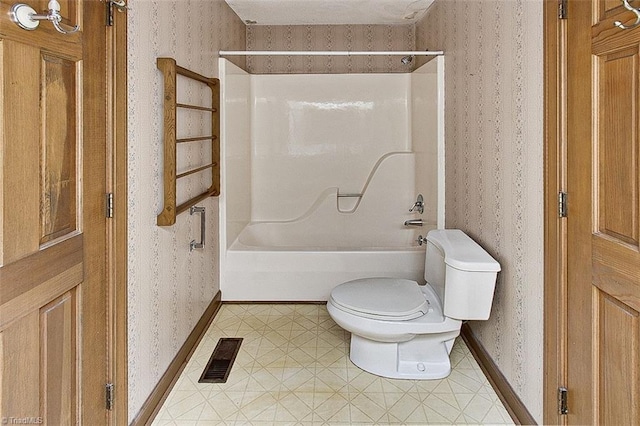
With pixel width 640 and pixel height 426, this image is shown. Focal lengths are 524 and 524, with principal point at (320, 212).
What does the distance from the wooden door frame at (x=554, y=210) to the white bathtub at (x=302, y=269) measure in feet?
5.72

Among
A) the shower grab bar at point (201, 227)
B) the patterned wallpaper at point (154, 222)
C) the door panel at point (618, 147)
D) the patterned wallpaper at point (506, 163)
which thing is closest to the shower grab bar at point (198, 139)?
the patterned wallpaper at point (154, 222)

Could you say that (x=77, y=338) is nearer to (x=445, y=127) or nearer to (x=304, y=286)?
(x=304, y=286)

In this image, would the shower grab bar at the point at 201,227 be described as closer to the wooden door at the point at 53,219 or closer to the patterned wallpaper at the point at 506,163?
the wooden door at the point at 53,219

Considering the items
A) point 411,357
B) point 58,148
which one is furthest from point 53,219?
point 411,357

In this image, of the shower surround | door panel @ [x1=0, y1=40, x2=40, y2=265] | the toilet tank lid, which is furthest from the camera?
the shower surround

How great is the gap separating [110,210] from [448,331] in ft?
5.31

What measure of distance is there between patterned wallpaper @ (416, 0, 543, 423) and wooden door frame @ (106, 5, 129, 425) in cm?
145

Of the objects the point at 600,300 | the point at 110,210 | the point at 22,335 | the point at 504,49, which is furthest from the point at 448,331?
the point at 22,335

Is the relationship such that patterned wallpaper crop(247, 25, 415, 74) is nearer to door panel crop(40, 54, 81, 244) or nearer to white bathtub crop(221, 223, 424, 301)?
white bathtub crop(221, 223, 424, 301)

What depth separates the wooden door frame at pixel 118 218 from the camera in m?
1.72

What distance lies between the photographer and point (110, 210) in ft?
5.68

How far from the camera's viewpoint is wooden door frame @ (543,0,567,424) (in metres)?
1.72

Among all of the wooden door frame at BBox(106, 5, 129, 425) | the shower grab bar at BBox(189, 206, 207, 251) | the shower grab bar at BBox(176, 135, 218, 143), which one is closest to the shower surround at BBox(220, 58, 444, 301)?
the shower grab bar at BBox(176, 135, 218, 143)

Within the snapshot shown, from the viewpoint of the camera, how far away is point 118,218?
177cm
